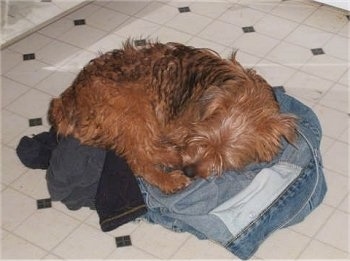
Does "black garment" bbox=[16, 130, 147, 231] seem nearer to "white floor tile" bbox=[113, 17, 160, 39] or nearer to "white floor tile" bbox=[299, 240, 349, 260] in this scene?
"white floor tile" bbox=[299, 240, 349, 260]

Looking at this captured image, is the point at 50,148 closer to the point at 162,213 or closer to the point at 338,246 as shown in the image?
the point at 162,213

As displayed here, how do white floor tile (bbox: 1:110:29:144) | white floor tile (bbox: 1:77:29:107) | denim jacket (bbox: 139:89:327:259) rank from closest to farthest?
denim jacket (bbox: 139:89:327:259) → white floor tile (bbox: 1:110:29:144) → white floor tile (bbox: 1:77:29:107)

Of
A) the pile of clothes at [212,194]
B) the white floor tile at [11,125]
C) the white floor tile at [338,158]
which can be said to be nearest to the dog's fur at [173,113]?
the pile of clothes at [212,194]

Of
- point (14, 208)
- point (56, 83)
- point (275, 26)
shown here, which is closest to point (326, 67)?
point (275, 26)

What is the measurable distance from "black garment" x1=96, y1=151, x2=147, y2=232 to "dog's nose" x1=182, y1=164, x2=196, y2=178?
0.49 meters

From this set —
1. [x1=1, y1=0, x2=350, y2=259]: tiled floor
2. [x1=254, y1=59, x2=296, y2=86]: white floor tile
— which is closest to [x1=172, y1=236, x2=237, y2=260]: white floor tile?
[x1=1, y1=0, x2=350, y2=259]: tiled floor

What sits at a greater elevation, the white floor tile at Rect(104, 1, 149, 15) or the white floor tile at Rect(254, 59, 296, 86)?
the white floor tile at Rect(104, 1, 149, 15)

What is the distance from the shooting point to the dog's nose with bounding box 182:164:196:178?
4.57 m

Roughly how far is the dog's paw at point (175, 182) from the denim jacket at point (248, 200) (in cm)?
6

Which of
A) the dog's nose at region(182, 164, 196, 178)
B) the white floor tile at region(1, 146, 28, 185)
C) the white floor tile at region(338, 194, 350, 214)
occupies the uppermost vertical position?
the dog's nose at region(182, 164, 196, 178)

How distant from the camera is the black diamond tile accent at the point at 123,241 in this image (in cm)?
499

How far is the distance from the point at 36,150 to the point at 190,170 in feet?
5.01

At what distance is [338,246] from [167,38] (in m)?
3.08

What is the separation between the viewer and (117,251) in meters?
4.94
